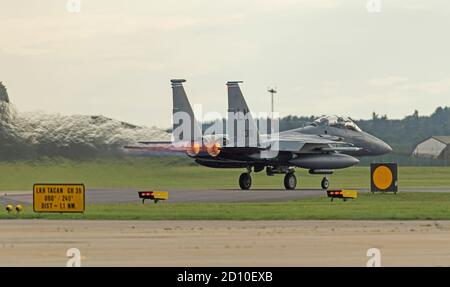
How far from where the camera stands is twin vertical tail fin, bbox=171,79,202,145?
62.8m

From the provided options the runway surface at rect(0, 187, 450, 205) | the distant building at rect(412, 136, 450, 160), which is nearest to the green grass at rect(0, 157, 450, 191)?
the runway surface at rect(0, 187, 450, 205)

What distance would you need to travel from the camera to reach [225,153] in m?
64.5

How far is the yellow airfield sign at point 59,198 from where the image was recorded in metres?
41.2

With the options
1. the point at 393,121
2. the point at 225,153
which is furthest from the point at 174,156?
the point at 393,121

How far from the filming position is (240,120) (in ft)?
216

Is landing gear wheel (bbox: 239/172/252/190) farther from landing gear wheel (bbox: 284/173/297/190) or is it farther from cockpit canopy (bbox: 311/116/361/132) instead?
cockpit canopy (bbox: 311/116/361/132)

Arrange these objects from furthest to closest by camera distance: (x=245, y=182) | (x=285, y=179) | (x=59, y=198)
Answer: (x=285, y=179), (x=245, y=182), (x=59, y=198)

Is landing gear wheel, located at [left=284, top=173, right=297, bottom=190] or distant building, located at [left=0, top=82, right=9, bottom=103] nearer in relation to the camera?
distant building, located at [left=0, top=82, right=9, bottom=103]

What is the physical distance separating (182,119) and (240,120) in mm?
3605

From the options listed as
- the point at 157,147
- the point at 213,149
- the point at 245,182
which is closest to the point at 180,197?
the point at 157,147

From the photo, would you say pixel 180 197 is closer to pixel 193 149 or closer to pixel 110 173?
pixel 110 173

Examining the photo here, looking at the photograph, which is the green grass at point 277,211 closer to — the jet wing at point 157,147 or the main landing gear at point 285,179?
the jet wing at point 157,147

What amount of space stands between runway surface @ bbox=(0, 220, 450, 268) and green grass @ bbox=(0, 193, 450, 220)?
2.02 metres
